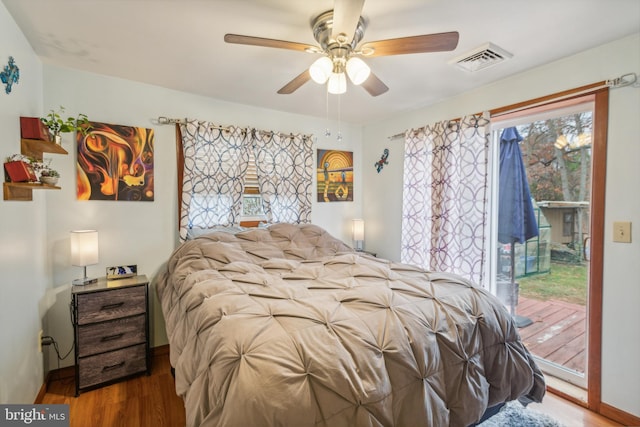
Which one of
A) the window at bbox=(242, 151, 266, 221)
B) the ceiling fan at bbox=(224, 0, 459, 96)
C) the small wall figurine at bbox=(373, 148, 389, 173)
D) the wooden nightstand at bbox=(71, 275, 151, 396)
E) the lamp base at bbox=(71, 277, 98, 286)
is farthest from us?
the small wall figurine at bbox=(373, 148, 389, 173)

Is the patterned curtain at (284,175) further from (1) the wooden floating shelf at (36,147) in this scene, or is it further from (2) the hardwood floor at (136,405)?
(2) the hardwood floor at (136,405)

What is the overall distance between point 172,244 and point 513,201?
10.5ft

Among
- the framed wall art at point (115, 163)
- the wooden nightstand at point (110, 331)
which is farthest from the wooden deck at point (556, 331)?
the framed wall art at point (115, 163)

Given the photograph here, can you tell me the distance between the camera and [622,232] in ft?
6.32

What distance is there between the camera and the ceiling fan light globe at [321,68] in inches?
63.2

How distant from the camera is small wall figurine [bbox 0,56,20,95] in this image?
1.50 m

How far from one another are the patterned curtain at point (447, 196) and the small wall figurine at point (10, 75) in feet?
10.3

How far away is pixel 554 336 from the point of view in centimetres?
250

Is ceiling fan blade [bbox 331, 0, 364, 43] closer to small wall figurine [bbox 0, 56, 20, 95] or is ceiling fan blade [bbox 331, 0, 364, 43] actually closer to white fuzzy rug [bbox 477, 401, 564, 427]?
small wall figurine [bbox 0, 56, 20, 95]

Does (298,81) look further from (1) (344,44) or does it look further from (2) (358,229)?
(2) (358,229)

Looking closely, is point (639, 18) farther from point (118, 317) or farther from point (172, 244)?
point (118, 317)

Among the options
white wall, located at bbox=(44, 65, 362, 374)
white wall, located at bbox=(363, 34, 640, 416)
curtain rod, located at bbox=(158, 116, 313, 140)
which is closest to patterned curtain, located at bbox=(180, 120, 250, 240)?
curtain rod, located at bbox=(158, 116, 313, 140)

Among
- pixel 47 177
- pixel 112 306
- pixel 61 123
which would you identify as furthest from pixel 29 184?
pixel 112 306

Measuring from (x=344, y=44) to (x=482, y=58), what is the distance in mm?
1182
